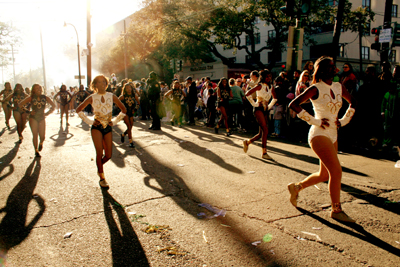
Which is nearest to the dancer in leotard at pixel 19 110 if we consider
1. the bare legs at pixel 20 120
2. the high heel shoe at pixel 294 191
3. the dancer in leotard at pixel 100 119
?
the bare legs at pixel 20 120

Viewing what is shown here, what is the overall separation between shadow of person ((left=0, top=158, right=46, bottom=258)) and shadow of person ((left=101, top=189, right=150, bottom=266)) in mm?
934

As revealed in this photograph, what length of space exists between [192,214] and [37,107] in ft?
20.3

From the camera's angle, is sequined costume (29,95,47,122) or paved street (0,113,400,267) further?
sequined costume (29,95,47,122)

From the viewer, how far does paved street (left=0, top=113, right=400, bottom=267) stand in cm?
327

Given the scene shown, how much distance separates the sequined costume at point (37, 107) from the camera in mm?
8633

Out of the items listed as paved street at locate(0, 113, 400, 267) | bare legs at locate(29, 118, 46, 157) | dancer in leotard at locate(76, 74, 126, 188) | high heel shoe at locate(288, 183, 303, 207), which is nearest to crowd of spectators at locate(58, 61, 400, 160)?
paved street at locate(0, 113, 400, 267)

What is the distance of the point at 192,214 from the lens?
4.36m

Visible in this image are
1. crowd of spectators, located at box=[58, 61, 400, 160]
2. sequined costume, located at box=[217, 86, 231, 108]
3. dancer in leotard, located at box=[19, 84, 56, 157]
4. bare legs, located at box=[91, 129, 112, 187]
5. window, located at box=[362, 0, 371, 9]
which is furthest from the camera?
window, located at box=[362, 0, 371, 9]

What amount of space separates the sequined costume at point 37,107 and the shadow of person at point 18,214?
104 inches

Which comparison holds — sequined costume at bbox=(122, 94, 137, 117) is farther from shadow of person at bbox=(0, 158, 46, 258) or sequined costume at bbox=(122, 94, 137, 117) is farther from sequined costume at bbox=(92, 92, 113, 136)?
sequined costume at bbox=(92, 92, 113, 136)

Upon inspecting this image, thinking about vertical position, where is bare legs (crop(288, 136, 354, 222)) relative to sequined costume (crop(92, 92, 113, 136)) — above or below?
below

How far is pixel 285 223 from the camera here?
3.97 m

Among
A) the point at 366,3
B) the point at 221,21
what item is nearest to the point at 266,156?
the point at 221,21

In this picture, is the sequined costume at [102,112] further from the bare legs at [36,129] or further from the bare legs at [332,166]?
the bare legs at [36,129]
